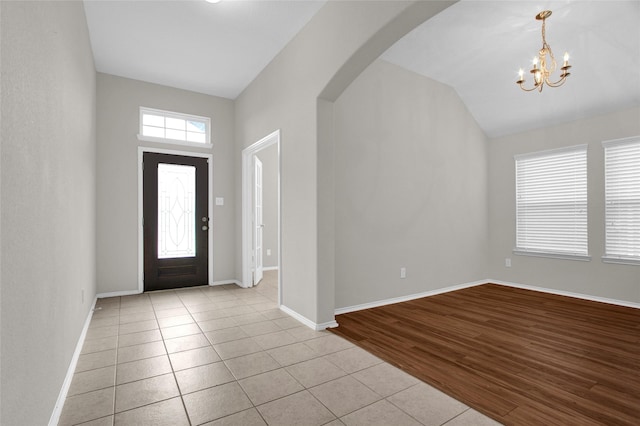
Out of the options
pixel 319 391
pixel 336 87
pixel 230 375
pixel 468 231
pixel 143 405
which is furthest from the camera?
pixel 468 231

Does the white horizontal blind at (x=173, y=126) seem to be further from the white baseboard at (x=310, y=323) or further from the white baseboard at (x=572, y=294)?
the white baseboard at (x=572, y=294)

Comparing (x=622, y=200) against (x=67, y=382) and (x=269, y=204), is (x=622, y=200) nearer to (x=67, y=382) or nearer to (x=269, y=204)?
(x=269, y=204)

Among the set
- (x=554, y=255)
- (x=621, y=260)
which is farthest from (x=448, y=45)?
(x=621, y=260)

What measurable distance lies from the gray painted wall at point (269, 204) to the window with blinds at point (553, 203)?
465cm

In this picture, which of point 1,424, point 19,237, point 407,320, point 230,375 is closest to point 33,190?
point 19,237

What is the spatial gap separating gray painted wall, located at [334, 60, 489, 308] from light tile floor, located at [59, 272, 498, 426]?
1243 mm

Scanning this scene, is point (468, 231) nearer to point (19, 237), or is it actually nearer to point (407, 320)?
point (407, 320)

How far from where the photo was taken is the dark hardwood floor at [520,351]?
6.25 feet

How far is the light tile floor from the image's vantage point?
1787 millimetres

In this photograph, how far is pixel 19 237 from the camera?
122cm

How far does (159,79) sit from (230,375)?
431 centimetres

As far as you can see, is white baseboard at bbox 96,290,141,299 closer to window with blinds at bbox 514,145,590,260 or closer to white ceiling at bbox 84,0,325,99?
white ceiling at bbox 84,0,325,99

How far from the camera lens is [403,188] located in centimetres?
432

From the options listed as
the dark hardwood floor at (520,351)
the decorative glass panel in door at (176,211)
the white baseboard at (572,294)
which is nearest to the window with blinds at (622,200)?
the white baseboard at (572,294)
